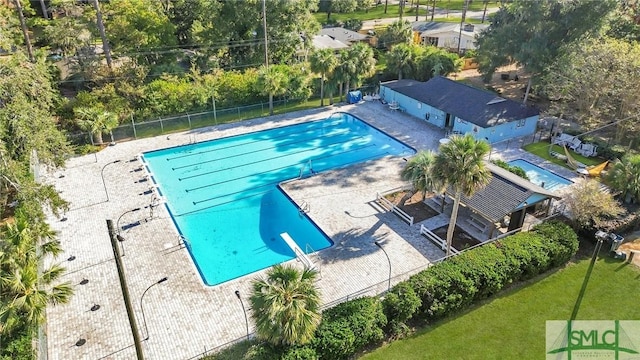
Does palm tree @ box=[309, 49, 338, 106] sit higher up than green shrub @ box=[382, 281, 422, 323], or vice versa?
palm tree @ box=[309, 49, 338, 106]

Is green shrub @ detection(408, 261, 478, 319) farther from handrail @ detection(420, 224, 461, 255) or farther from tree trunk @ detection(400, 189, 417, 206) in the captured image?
tree trunk @ detection(400, 189, 417, 206)

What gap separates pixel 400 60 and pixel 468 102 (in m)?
9.88

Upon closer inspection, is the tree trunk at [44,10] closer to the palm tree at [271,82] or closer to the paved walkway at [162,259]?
the paved walkway at [162,259]

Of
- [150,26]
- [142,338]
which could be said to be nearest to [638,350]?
[142,338]

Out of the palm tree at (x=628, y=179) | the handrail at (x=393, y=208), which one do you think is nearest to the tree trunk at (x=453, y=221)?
the handrail at (x=393, y=208)

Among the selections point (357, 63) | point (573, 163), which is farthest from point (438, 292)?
point (357, 63)

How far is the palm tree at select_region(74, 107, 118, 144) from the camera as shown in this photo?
31016 mm

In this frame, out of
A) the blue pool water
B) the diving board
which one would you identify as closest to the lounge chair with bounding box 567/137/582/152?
the blue pool water

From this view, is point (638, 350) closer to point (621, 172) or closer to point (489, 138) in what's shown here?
Answer: point (621, 172)

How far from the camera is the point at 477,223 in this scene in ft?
76.8

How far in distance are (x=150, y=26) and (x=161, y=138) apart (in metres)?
13.8

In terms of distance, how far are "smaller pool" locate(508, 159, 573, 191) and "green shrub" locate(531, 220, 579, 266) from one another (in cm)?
682

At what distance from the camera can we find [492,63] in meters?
40.6

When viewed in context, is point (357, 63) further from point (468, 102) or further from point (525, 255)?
point (525, 255)
